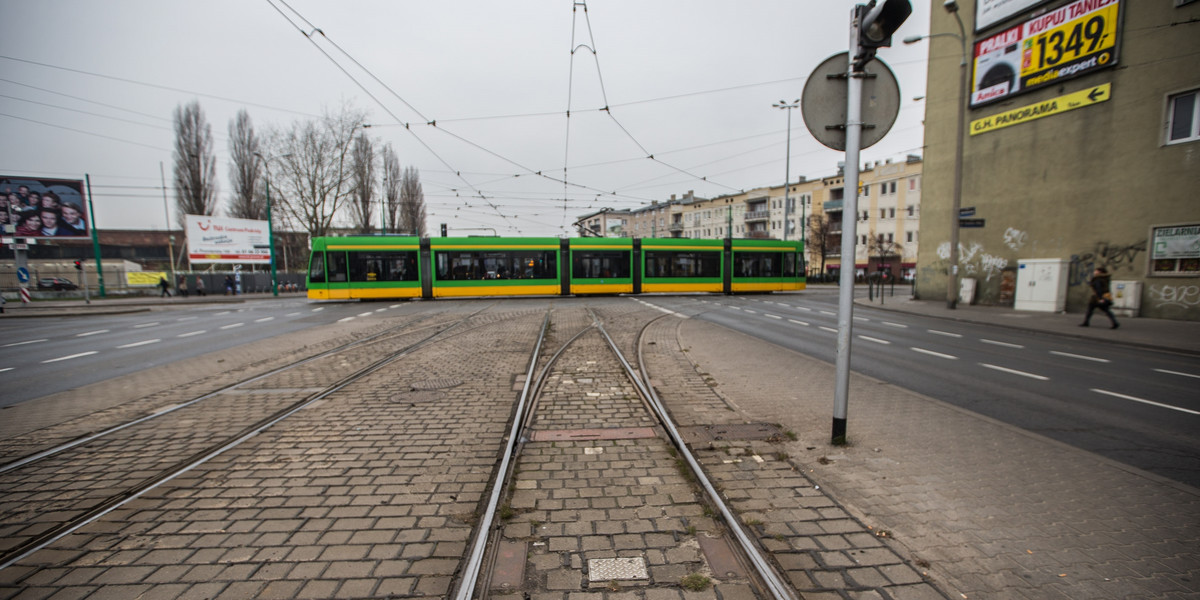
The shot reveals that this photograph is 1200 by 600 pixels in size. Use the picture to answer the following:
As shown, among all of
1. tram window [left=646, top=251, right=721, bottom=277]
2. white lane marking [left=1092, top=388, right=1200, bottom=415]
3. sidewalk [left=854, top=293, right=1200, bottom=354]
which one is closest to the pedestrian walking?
sidewalk [left=854, top=293, right=1200, bottom=354]

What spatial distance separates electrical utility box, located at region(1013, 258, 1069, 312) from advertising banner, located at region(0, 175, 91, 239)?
150ft

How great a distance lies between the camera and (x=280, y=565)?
8.11ft

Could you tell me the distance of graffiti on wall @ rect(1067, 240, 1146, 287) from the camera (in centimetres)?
1450

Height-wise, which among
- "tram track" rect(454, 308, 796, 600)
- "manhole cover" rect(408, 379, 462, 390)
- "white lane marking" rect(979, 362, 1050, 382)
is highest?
"tram track" rect(454, 308, 796, 600)

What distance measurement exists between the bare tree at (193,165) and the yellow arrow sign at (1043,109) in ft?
170

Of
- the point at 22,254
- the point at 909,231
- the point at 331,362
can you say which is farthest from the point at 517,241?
the point at 909,231

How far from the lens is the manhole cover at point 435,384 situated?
627cm

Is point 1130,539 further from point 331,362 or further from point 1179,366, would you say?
point 331,362

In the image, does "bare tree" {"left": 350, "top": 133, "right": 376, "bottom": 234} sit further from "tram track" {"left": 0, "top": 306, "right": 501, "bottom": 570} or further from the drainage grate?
the drainage grate

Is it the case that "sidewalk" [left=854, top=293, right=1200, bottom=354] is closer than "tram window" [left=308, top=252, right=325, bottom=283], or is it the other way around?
"sidewalk" [left=854, top=293, right=1200, bottom=354]

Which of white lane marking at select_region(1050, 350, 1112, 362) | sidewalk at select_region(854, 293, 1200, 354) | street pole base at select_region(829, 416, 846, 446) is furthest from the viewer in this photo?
sidewalk at select_region(854, 293, 1200, 354)

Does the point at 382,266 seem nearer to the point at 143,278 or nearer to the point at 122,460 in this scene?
the point at 122,460

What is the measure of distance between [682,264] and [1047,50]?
1537 cm

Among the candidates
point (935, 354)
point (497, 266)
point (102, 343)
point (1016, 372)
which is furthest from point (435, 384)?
point (497, 266)
